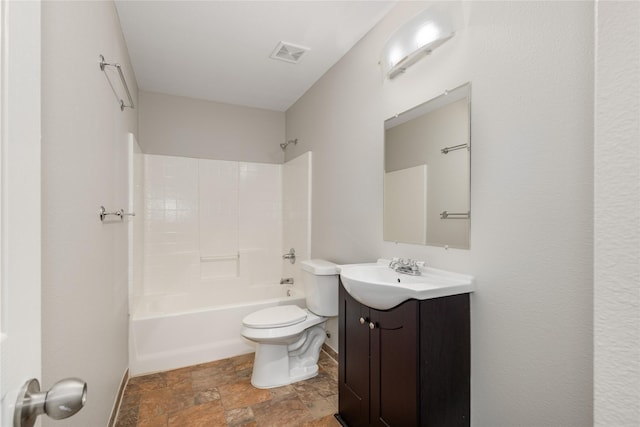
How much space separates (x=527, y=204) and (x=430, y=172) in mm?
547

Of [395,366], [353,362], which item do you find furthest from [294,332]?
[395,366]

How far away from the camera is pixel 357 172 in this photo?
2234 millimetres

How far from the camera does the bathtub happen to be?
231 centimetres

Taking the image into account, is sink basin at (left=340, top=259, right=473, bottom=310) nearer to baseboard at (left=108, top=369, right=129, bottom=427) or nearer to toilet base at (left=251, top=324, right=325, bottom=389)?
toilet base at (left=251, top=324, right=325, bottom=389)

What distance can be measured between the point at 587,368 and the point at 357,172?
5.27 ft

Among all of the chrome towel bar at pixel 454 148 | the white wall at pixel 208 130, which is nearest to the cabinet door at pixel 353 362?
the chrome towel bar at pixel 454 148

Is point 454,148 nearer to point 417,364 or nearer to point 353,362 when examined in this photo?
point 417,364

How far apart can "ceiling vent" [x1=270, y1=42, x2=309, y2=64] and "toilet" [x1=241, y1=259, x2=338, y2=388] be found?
1.67 m

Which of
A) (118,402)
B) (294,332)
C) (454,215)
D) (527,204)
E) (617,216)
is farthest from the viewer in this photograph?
(294,332)

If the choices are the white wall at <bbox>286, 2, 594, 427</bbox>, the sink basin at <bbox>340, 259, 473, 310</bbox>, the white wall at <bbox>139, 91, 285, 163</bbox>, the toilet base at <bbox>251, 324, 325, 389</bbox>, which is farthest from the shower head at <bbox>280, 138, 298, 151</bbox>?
the sink basin at <bbox>340, 259, 473, 310</bbox>

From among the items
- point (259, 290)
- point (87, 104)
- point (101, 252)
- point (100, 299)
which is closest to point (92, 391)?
point (100, 299)

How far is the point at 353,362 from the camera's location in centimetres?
166

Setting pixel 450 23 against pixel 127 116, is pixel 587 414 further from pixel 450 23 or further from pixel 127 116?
pixel 127 116

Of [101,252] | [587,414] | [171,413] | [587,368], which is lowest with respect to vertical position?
[171,413]
